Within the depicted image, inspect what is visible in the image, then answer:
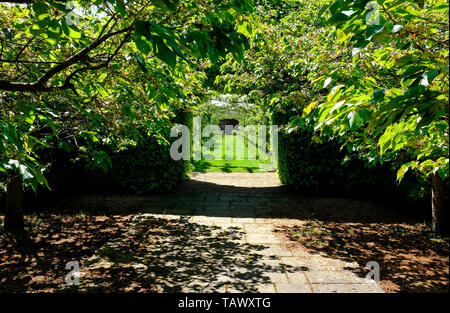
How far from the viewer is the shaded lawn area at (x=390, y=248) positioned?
12.0 feet

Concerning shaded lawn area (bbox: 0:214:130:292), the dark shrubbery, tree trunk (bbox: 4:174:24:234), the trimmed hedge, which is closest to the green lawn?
the trimmed hedge

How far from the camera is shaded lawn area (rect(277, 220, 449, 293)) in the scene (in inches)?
144

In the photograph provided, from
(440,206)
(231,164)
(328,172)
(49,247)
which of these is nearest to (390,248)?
(440,206)

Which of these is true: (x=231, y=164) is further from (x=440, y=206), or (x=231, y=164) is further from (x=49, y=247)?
(x=49, y=247)

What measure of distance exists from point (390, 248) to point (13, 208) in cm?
650

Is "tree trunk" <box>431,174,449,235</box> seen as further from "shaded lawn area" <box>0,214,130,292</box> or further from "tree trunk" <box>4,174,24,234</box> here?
"tree trunk" <box>4,174,24,234</box>

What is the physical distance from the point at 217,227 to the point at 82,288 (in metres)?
2.86

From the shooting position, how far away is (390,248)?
4.80 metres

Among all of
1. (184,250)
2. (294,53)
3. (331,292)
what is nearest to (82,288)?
(184,250)

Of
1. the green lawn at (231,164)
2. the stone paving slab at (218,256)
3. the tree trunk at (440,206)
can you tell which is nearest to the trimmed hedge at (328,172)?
the stone paving slab at (218,256)

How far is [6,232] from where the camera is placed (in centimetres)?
539

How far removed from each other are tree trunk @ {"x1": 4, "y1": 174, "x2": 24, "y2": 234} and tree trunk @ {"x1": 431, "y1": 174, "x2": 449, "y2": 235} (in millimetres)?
7451

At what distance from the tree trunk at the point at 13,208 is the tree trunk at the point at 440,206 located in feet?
24.4
